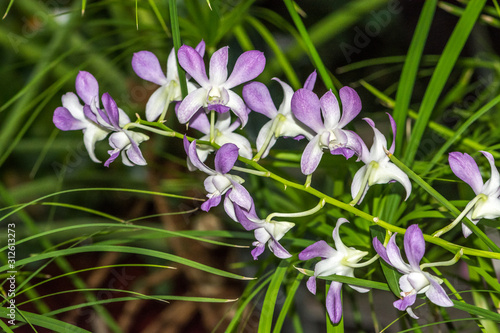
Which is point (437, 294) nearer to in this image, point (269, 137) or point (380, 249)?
point (380, 249)

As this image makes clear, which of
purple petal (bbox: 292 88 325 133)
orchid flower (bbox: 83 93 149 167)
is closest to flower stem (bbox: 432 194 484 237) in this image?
purple petal (bbox: 292 88 325 133)

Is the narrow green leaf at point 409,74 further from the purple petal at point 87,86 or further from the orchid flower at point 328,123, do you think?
the purple petal at point 87,86

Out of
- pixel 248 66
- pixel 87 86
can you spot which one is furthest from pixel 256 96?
pixel 87 86

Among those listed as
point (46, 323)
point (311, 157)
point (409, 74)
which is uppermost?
point (409, 74)

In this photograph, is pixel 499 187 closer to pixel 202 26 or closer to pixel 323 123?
pixel 323 123

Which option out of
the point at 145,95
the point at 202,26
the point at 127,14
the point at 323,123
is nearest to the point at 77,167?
the point at 145,95

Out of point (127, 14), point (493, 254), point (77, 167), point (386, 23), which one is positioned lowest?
point (493, 254)
